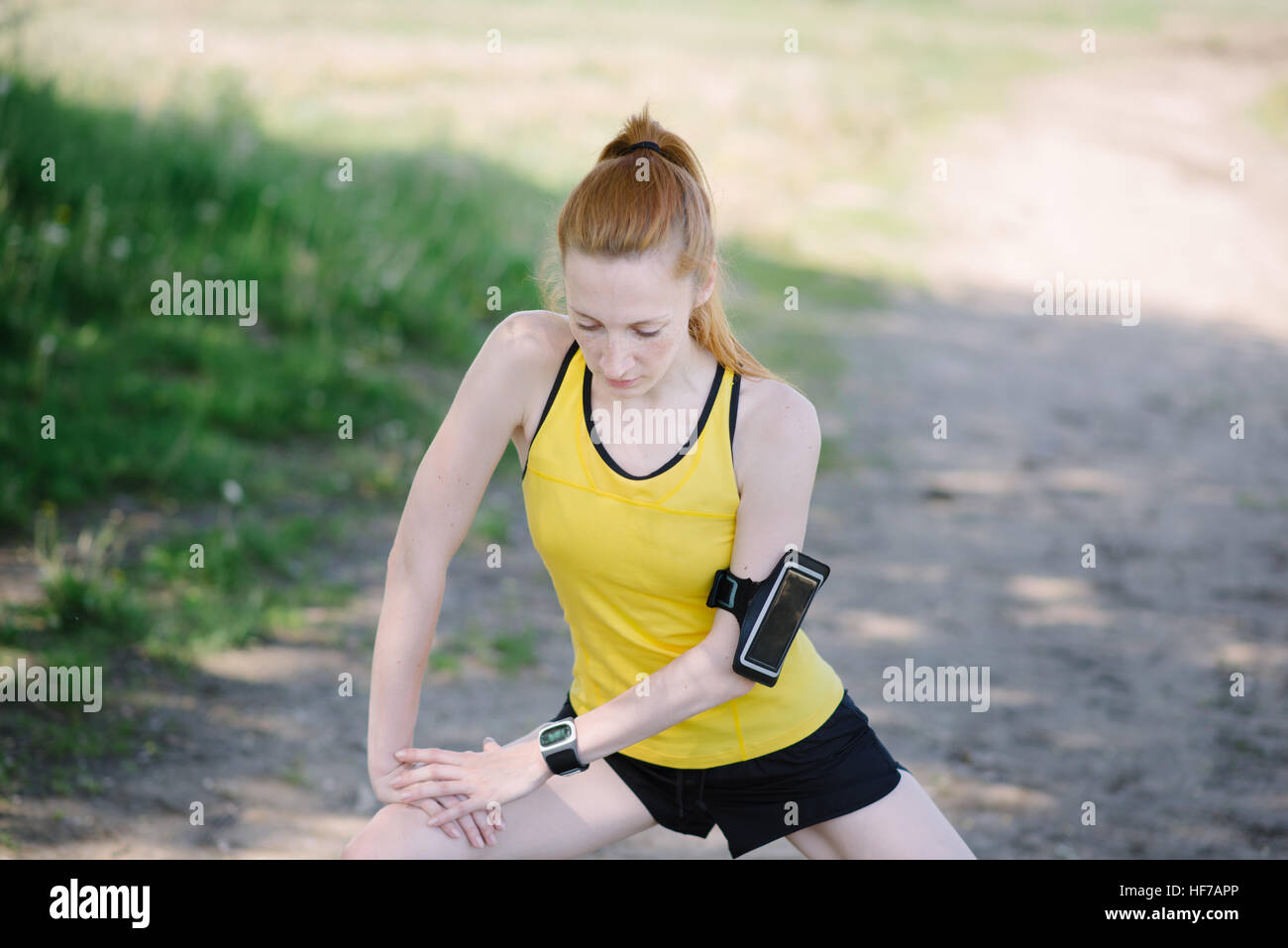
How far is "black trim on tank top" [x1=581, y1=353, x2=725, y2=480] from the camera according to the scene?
9.30 feet

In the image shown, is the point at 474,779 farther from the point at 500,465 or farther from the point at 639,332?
the point at 500,465

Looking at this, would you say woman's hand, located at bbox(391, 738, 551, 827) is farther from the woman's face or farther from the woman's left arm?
the woman's face

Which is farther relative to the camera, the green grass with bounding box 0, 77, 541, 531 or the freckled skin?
the green grass with bounding box 0, 77, 541, 531

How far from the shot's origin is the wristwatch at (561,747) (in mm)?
2773

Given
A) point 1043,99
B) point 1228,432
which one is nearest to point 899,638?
point 1228,432

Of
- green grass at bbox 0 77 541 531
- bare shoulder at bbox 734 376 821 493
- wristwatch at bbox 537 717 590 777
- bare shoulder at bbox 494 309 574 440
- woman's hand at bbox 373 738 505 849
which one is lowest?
woman's hand at bbox 373 738 505 849

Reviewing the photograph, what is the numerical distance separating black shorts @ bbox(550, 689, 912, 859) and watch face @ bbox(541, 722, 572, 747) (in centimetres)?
30

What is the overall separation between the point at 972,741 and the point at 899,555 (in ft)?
5.99

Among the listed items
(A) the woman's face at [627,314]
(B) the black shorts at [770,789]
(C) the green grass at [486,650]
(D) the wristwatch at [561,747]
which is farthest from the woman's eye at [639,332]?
(C) the green grass at [486,650]

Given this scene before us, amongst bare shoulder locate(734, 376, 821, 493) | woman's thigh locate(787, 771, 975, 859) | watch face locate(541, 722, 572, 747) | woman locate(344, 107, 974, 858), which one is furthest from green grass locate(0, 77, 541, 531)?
woman's thigh locate(787, 771, 975, 859)

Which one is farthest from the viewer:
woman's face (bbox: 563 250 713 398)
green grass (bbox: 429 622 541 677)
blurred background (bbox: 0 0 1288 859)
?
green grass (bbox: 429 622 541 677)

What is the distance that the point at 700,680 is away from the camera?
2.79 meters

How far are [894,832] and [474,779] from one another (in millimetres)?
983
